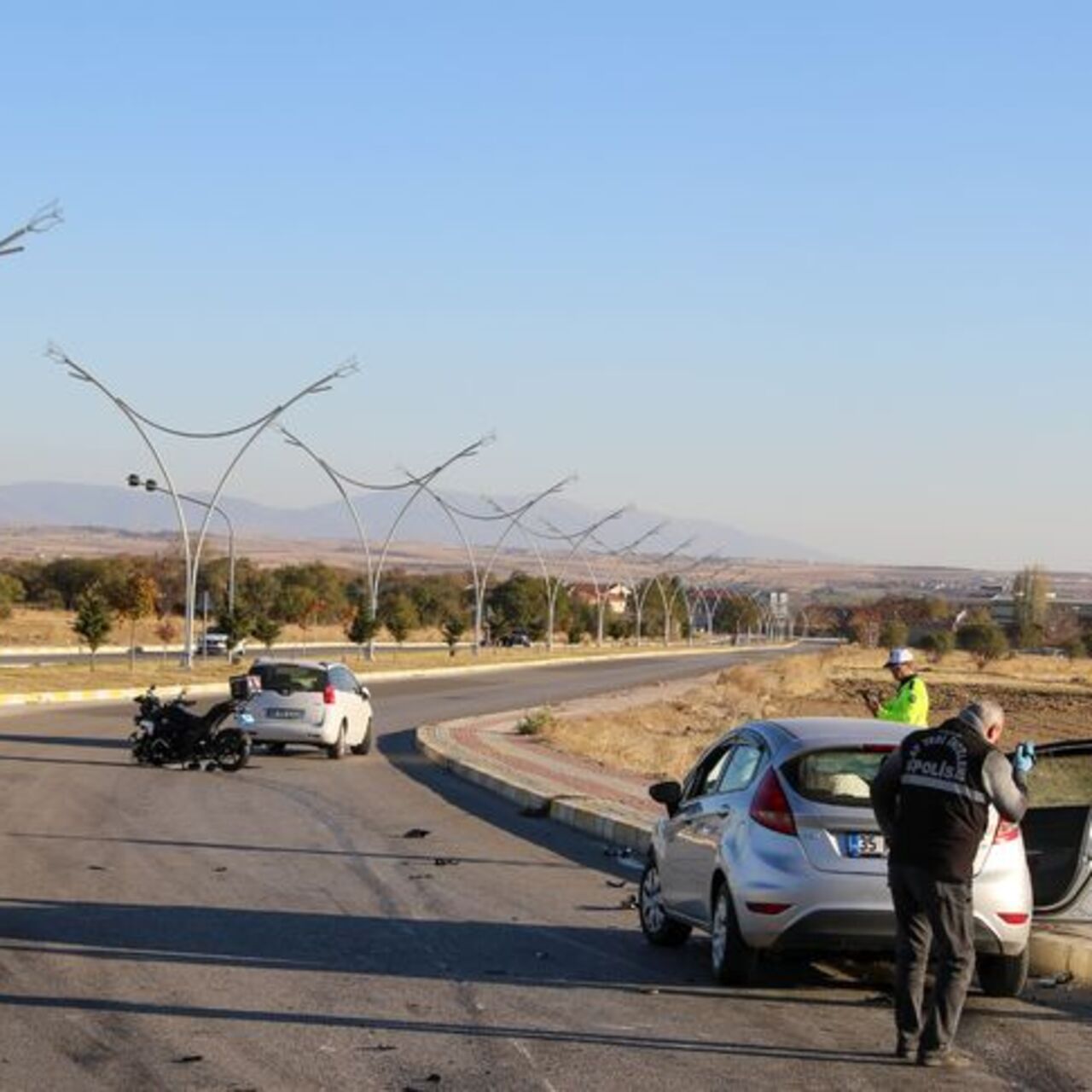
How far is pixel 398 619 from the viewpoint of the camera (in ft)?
347

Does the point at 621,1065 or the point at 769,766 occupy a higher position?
the point at 769,766

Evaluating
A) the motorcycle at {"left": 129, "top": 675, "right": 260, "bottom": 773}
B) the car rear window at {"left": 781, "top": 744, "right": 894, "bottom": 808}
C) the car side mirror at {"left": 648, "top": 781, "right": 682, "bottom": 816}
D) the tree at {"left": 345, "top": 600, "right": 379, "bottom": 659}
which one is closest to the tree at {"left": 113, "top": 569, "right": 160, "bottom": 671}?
the tree at {"left": 345, "top": 600, "right": 379, "bottom": 659}

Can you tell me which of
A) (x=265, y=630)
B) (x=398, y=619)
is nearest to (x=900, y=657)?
(x=265, y=630)

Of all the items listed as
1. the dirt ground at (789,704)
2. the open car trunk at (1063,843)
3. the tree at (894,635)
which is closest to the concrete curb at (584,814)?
the open car trunk at (1063,843)

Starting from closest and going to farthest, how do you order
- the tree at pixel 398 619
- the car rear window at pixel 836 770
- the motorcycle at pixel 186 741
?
the car rear window at pixel 836 770
the motorcycle at pixel 186 741
the tree at pixel 398 619

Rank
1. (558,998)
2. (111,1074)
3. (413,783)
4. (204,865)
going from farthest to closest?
(413,783), (204,865), (558,998), (111,1074)

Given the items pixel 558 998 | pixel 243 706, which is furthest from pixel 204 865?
pixel 243 706

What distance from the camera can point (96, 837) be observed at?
61.6 feet

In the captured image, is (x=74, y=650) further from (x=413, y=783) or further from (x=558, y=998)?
(x=558, y=998)

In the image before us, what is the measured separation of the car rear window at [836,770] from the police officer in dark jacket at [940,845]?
1.69m

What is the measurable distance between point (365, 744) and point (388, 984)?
22272 mm

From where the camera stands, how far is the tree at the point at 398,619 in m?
104

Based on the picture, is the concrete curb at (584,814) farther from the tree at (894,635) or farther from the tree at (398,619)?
the tree at (894,635)

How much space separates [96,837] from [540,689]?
4784cm
